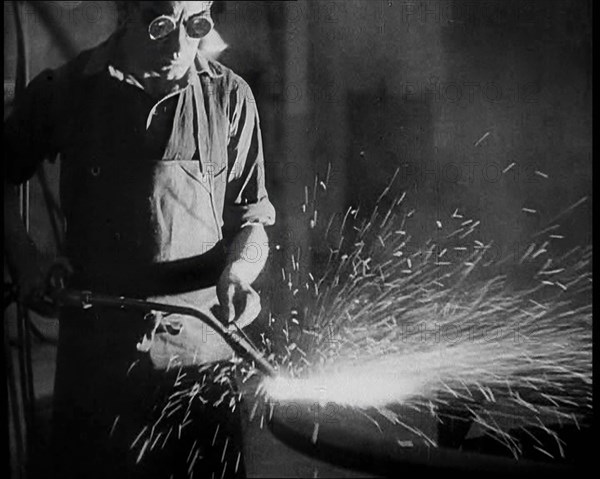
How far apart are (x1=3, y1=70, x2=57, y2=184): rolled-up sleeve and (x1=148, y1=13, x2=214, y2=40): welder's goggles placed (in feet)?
0.60

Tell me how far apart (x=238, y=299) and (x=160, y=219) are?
0.17 metres

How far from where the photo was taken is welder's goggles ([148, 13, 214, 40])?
1.17 meters

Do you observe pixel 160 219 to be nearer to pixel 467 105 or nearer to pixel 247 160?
pixel 247 160

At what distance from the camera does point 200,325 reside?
1175 millimetres

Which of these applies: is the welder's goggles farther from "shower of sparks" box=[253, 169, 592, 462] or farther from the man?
"shower of sparks" box=[253, 169, 592, 462]

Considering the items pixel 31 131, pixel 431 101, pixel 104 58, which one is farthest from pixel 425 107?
pixel 31 131

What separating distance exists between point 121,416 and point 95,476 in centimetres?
11

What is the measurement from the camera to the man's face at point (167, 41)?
118 centimetres

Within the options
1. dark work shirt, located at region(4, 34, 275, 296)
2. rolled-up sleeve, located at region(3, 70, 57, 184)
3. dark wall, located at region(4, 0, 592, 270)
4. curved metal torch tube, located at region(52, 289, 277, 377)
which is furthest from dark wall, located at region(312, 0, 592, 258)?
→ rolled-up sleeve, located at region(3, 70, 57, 184)

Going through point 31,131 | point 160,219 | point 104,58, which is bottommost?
point 160,219

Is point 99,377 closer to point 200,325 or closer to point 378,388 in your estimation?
point 200,325

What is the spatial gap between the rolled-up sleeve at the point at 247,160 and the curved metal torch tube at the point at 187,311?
136 mm

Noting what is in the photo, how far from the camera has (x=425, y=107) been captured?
3.77 feet

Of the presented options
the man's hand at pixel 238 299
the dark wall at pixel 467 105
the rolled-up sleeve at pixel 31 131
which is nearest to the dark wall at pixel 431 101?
the dark wall at pixel 467 105
